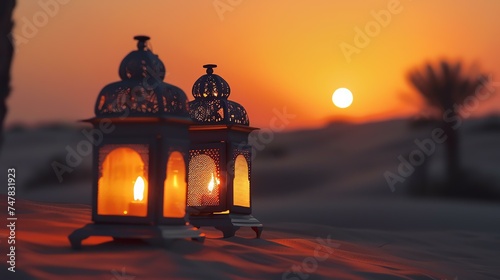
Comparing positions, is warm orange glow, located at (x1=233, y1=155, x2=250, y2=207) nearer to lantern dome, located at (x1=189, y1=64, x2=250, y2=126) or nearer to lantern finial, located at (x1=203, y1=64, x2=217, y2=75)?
lantern dome, located at (x1=189, y1=64, x2=250, y2=126)

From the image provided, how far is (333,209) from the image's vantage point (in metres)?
25.3

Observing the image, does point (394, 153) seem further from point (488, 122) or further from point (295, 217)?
point (295, 217)

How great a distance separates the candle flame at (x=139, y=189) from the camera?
8.16m

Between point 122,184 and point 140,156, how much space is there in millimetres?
371

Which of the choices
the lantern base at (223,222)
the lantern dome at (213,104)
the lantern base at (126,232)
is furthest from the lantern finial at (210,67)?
the lantern base at (126,232)

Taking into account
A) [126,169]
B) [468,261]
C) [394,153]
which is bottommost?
[468,261]

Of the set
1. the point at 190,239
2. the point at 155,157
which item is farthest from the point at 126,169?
the point at 190,239

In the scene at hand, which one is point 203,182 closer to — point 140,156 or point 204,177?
point 204,177

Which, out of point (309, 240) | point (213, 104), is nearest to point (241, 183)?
point (213, 104)

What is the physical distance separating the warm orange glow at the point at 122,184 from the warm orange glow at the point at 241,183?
7.49ft

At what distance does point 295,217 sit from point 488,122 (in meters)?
26.2

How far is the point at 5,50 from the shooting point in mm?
6004

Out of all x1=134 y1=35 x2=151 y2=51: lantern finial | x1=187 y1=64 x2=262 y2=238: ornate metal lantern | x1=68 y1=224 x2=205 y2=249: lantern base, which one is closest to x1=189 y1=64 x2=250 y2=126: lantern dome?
x1=187 y1=64 x2=262 y2=238: ornate metal lantern

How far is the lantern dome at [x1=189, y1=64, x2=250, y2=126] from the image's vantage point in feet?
34.1
